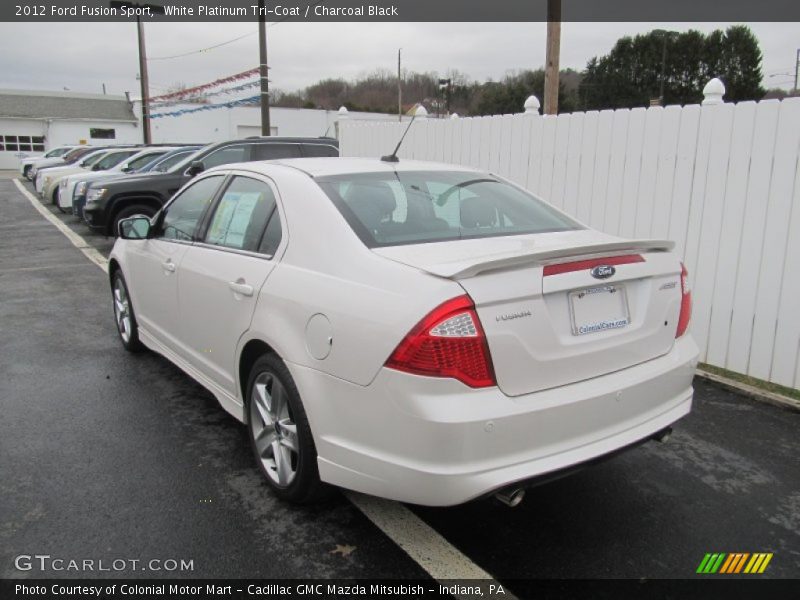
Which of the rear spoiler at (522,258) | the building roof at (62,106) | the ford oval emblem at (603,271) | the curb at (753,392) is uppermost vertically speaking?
the building roof at (62,106)

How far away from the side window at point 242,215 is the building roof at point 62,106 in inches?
2027

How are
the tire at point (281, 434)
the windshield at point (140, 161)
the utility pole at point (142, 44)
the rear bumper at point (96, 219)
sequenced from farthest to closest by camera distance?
the utility pole at point (142, 44), the windshield at point (140, 161), the rear bumper at point (96, 219), the tire at point (281, 434)

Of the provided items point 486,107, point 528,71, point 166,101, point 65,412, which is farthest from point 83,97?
point 65,412

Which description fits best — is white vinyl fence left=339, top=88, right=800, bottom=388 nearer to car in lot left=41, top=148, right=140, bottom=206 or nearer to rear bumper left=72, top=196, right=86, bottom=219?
rear bumper left=72, top=196, right=86, bottom=219

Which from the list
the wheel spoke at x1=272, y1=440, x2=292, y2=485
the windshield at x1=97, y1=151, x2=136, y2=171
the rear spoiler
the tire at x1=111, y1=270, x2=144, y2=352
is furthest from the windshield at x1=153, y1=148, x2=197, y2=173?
the rear spoiler

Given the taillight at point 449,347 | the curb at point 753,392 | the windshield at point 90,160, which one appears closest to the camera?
the taillight at point 449,347

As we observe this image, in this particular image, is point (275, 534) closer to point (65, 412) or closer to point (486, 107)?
point (65, 412)

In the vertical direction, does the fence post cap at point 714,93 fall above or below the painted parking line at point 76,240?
above

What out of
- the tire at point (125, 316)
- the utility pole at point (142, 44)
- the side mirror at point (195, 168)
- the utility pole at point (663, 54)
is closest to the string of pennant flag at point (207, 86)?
the utility pole at point (142, 44)

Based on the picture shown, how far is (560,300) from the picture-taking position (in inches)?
101

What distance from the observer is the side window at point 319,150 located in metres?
12.5

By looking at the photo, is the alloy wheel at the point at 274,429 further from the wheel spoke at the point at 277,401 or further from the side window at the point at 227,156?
the side window at the point at 227,156

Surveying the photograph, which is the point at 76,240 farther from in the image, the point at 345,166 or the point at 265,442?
the point at 265,442

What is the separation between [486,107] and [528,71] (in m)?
8.65
